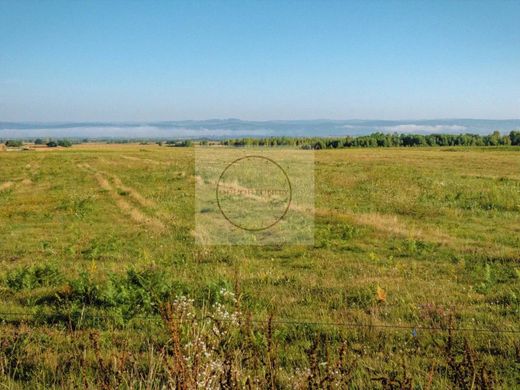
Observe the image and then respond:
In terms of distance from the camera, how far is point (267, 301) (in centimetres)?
852

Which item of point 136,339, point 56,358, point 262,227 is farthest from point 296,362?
point 262,227

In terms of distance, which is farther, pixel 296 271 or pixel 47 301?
pixel 296 271

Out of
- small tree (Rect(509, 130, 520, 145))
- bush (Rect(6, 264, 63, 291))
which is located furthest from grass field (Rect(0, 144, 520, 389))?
small tree (Rect(509, 130, 520, 145))

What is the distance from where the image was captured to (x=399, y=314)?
7.80 metres

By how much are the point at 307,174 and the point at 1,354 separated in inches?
903

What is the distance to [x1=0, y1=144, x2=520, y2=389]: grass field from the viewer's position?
4254mm

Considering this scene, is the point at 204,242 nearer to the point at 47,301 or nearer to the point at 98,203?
the point at 47,301

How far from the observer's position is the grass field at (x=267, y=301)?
425 centimetres

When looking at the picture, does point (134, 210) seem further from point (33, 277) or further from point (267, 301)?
point (267, 301)

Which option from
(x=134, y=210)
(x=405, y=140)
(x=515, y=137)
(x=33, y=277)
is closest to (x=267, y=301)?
(x=33, y=277)

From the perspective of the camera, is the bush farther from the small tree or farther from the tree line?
the small tree

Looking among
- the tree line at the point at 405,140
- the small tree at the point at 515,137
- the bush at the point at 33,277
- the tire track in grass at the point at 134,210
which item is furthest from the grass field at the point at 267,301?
the tree line at the point at 405,140

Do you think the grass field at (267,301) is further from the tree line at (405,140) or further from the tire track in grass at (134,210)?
the tree line at (405,140)

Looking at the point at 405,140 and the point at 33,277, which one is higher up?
the point at 405,140
